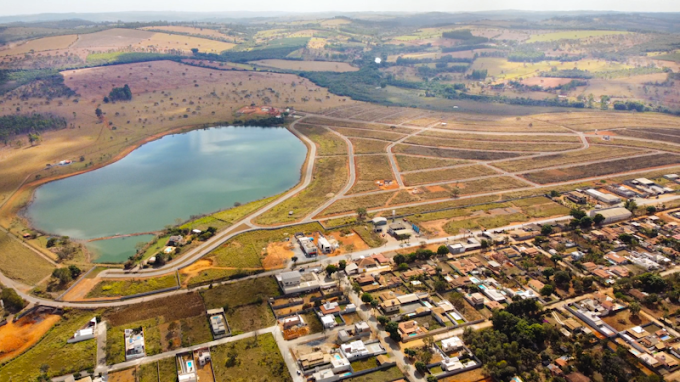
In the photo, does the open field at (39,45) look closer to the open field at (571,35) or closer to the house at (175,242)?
the house at (175,242)

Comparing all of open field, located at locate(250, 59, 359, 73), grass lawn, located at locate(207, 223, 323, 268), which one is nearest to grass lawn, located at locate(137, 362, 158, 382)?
grass lawn, located at locate(207, 223, 323, 268)

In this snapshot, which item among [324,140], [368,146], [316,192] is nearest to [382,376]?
[316,192]

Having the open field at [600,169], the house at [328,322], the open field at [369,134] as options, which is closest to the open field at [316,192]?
the open field at [369,134]

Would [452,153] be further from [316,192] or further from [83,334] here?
[83,334]

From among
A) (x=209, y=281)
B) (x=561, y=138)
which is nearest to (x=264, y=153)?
(x=209, y=281)

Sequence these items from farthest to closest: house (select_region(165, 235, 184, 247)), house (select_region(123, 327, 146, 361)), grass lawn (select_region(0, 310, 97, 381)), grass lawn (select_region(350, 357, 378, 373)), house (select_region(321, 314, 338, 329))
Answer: house (select_region(165, 235, 184, 247)) → house (select_region(321, 314, 338, 329)) → house (select_region(123, 327, 146, 361)) → grass lawn (select_region(350, 357, 378, 373)) → grass lawn (select_region(0, 310, 97, 381))

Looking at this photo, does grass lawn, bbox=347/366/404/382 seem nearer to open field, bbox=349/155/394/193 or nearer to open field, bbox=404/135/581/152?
open field, bbox=349/155/394/193
